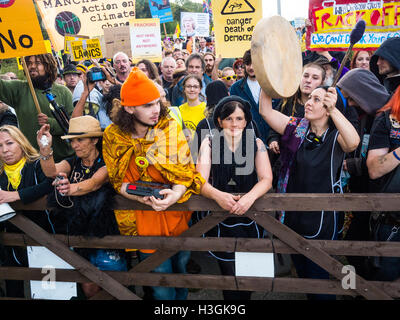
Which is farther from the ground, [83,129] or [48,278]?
[83,129]

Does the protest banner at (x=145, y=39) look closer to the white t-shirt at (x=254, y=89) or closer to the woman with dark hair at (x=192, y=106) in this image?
the woman with dark hair at (x=192, y=106)

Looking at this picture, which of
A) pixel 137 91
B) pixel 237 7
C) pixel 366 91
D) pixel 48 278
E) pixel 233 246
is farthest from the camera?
pixel 237 7

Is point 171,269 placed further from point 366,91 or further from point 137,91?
point 366,91

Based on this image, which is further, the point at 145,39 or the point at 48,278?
the point at 145,39

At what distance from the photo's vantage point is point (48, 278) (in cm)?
280

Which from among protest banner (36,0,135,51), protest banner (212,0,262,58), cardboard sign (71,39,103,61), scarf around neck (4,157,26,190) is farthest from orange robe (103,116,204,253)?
protest banner (36,0,135,51)

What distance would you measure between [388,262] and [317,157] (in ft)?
3.39

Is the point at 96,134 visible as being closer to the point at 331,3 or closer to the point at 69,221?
the point at 69,221

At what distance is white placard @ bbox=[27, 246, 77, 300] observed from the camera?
2770 mm

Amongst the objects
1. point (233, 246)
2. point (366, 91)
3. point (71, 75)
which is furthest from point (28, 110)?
point (366, 91)

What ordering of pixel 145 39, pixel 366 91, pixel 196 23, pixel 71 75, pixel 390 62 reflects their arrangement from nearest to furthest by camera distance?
pixel 366 91
pixel 390 62
pixel 71 75
pixel 145 39
pixel 196 23

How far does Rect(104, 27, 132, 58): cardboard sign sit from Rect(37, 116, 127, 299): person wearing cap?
4.05 metres

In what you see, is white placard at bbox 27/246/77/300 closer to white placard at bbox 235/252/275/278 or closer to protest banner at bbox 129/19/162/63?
white placard at bbox 235/252/275/278

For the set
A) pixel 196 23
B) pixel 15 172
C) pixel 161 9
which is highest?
pixel 161 9
